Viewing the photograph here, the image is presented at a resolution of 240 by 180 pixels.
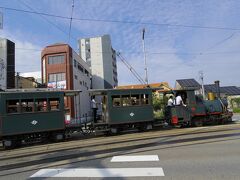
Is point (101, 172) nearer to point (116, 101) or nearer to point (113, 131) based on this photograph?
point (113, 131)

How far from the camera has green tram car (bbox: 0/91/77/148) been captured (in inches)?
539

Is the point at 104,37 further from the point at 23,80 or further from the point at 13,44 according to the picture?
the point at 13,44

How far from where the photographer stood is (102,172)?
6801mm

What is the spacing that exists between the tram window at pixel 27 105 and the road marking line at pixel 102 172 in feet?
24.9

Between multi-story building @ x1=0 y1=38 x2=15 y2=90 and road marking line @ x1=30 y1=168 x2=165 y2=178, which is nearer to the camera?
road marking line @ x1=30 y1=168 x2=165 y2=178

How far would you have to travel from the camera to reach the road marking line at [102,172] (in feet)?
21.2

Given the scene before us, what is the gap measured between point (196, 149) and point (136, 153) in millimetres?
2143

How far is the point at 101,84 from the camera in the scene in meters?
67.5

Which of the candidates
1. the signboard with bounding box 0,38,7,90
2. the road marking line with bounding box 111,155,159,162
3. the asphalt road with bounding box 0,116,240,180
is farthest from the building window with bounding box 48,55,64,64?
the road marking line with bounding box 111,155,159,162

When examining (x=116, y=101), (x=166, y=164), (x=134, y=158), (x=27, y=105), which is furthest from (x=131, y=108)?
(x=166, y=164)

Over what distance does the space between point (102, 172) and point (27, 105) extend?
888cm

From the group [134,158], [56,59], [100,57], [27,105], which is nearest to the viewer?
[134,158]

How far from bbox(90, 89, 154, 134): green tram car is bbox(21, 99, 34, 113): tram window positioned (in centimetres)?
376

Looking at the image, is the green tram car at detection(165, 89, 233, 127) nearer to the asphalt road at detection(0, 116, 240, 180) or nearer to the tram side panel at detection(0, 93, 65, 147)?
the tram side panel at detection(0, 93, 65, 147)
